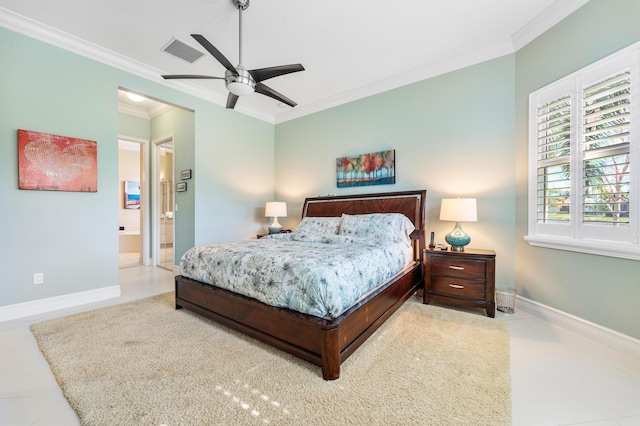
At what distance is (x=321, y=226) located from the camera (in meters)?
3.70

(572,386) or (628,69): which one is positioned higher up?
(628,69)

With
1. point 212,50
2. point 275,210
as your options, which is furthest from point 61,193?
point 275,210

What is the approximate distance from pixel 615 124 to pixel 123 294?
533 cm

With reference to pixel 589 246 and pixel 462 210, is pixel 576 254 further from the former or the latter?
pixel 462 210

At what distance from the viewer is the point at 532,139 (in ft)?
8.84

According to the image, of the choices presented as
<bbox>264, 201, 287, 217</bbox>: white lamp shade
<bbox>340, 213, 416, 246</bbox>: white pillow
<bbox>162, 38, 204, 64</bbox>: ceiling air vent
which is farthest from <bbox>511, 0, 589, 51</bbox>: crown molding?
<bbox>264, 201, 287, 217</bbox>: white lamp shade

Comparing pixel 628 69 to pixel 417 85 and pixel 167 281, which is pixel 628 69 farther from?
pixel 167 281

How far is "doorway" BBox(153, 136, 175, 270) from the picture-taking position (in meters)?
5.04

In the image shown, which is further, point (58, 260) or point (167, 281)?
point (167, 281)

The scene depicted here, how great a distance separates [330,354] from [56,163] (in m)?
3.47

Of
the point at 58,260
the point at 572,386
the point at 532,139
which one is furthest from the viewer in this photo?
the point at 58,260

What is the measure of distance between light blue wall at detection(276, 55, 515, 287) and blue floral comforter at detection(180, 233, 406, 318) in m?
1.29

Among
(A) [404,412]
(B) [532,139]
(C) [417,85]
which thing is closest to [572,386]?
(A) [404,412]

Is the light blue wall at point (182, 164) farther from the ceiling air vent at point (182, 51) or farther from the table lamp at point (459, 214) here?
the table lamp at point (459, 214)
